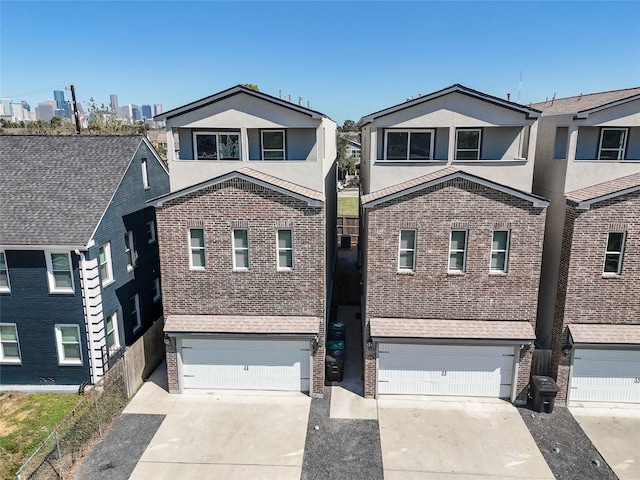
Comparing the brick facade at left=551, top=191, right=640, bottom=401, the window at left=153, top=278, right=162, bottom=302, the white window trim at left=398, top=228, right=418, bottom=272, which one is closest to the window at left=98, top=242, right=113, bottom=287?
the window at left=153, top=278, right=162, bottom=302

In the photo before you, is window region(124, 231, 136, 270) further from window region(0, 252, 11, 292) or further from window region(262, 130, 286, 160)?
window region(262, 130, 286, 160)

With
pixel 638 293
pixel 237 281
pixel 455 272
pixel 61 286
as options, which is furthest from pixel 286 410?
pixel 638 293

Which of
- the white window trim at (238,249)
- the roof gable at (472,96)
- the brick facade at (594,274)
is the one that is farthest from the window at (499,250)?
the white window trim at (238,249)

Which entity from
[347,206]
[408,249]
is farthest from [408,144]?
[347,206]

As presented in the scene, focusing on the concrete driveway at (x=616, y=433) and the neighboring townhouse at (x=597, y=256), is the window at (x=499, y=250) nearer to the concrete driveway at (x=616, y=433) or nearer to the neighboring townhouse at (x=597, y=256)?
the neighboring townhouse at (x=597, y=256)

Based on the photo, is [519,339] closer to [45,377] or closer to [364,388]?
[364,388]

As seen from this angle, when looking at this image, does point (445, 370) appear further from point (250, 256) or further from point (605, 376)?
point (250, 256)
